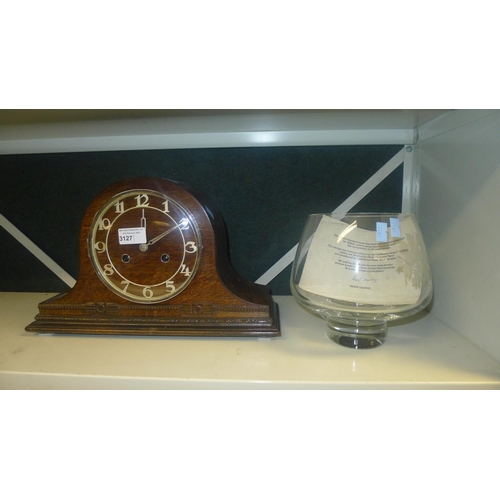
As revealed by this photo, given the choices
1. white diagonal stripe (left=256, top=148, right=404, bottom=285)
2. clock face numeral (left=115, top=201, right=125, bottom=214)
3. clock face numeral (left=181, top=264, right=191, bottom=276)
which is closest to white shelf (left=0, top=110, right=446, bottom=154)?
white diagonal stripe (left=256, top=148, right=404, bottom=285)

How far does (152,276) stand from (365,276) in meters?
0.36

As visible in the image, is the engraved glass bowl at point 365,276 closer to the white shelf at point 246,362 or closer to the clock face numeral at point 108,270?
the white shelf at point 246,362

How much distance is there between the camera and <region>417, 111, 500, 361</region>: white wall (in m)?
0.48

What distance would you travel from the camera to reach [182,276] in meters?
0.59

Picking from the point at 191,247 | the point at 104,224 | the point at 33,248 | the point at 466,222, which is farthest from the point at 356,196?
the point at 33,248

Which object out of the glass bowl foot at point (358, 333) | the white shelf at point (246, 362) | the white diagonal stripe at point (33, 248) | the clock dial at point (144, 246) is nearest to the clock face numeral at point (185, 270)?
the clock dial at point (144, 246)

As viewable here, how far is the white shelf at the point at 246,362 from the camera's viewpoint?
1.45ft

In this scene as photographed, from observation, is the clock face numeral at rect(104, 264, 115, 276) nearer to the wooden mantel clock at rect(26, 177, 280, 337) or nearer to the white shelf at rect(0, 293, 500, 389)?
the wooden mantel clock at rect(26, 177, 280, 337)

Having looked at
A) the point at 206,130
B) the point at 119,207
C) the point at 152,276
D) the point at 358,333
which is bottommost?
the point at 358,333

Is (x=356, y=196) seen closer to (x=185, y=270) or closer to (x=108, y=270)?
(x=185, y=270)

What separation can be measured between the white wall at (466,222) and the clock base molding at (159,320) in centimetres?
31

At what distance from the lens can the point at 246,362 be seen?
49 centimetres

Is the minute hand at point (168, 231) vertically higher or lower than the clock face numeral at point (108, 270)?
higher

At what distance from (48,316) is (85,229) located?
6.6 inches
